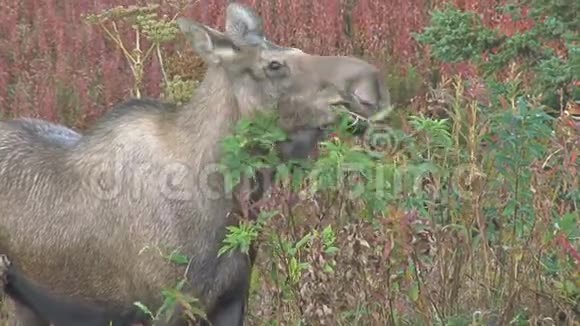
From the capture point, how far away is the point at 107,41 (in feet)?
33.0

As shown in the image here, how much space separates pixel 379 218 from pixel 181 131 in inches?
38.8

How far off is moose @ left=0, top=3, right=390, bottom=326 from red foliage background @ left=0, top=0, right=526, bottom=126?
136 inches

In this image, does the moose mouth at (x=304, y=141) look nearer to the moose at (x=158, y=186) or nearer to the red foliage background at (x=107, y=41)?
the moose at (x=158, y=186)

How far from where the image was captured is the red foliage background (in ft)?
29.6

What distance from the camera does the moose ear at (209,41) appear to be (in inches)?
200

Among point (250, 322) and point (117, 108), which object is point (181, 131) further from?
point (250, 322)

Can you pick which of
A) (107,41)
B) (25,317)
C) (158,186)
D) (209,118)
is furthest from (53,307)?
(107,41)

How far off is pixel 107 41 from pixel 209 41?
510cm

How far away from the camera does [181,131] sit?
17.1 ft

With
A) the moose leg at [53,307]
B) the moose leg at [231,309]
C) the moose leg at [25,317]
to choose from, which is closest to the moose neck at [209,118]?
the moose leg at [231,309]

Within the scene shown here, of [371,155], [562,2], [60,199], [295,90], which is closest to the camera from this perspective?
[371,155]

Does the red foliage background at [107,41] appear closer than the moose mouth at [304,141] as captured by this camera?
No

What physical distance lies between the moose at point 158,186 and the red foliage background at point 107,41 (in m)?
3.45

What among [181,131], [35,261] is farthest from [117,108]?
[35,261]
